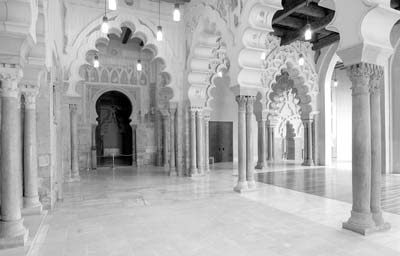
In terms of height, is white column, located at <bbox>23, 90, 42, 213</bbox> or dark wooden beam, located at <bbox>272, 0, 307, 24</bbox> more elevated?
dark wooden beam, located at <bbox>272, 0, 307, 24</bbox>

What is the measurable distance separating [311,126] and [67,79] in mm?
10081

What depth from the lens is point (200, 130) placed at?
927 cm

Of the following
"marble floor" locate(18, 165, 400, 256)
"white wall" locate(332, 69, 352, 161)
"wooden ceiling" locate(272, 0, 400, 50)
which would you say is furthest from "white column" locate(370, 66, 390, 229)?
"white wall" locate(332, 69, 352, 161)

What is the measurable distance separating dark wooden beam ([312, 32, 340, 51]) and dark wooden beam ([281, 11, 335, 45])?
48.7 inches

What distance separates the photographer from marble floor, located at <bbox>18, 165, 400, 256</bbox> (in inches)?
131

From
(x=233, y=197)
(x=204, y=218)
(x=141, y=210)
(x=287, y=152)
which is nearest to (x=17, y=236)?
(x=141, y=210)

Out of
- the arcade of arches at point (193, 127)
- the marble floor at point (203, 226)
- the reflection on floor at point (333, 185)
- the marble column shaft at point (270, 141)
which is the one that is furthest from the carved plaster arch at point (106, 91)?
the reflection on floor at point (333, 185)

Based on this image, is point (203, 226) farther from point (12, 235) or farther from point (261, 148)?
point (261, 148)

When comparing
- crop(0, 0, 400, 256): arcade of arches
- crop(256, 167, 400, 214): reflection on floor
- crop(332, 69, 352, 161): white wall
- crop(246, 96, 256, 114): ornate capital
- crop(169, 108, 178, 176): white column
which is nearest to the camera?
crop(0, 0, 400, 256): arcade of arches

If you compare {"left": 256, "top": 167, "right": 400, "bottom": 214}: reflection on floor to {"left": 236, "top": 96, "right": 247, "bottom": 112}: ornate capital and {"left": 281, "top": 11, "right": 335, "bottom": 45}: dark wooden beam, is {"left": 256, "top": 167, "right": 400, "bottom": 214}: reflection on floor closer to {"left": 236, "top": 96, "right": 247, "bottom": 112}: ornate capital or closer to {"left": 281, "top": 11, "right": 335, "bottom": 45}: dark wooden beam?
{"left": 236, "top": 96, "right": 247, "bottom": 112}: ornate capital

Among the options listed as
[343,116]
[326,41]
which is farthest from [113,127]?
[343,116]

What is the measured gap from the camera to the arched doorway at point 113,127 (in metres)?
15.1

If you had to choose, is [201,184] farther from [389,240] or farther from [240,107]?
[389,240]

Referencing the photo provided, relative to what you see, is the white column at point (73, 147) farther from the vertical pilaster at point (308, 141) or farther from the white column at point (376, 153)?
the vertical pilaster at point (308, 141)
